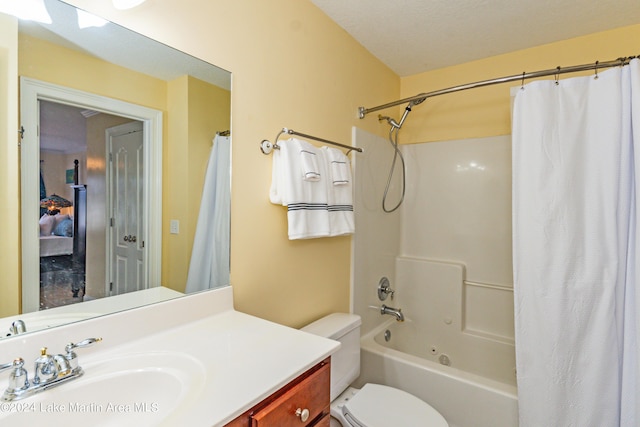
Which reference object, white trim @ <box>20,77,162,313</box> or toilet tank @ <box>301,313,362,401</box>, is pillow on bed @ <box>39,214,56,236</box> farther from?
toilet tank @ <box>301,313,362,401</box>

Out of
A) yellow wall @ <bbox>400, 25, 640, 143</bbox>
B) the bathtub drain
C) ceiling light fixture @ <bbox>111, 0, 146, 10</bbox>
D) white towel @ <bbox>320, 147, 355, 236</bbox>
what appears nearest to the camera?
ceiling light fixture @ <bbox>111, 0, 146, 10</bbox>

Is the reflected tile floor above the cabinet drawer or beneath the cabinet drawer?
above

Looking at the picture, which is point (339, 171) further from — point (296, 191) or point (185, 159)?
point (185, 159)

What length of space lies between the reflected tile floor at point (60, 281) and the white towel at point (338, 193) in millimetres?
1072

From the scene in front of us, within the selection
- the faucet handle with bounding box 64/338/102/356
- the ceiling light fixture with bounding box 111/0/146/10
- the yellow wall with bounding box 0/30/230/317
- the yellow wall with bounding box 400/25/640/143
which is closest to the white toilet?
the yellow wall with bounding box 0/30/230/317

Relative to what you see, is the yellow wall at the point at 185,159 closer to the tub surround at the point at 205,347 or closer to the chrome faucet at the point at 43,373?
the tub surround at the point at 205,347

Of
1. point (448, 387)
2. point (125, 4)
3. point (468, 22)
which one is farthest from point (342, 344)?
point (468, 22)

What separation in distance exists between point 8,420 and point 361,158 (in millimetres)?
Answer: 1926

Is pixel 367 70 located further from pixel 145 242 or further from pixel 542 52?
pixel 145 242

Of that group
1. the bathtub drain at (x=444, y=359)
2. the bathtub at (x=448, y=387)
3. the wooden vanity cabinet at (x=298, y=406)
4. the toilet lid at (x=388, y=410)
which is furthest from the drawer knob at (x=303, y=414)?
the bathtub drain at (x=444, y=359)

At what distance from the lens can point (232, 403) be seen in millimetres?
→ 714

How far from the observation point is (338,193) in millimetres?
1774

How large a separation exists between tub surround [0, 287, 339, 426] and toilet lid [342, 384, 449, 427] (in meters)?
0.71

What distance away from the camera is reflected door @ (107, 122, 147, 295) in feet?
3.35
